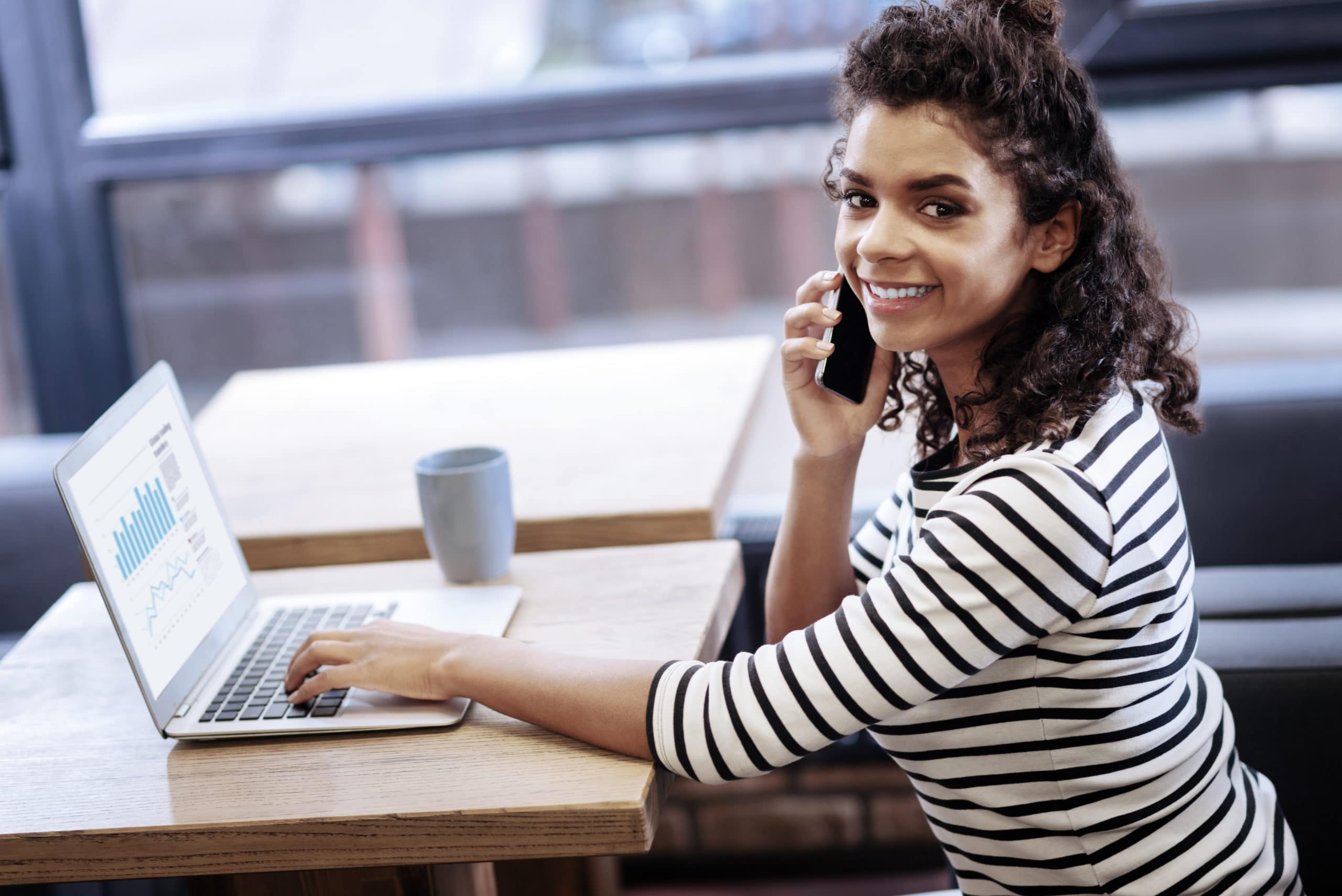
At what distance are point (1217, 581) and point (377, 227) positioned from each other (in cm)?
160

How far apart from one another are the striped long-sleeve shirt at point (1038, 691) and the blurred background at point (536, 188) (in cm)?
108

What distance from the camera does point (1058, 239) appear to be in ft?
3.26

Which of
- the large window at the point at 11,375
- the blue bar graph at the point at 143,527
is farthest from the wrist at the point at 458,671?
the large window at the point at 11,375

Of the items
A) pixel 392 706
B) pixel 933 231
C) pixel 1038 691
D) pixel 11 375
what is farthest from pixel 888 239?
pixel 11 375

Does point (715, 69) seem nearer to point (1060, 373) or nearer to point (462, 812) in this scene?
point (1060, 373)

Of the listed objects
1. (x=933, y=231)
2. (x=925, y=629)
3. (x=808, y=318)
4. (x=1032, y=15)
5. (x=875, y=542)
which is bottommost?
(x=875, y=542)

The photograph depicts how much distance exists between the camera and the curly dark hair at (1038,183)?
0.94 meters

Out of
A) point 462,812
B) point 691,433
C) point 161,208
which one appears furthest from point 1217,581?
point 161,208

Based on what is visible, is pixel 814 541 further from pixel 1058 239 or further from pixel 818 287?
pixel 1058 239

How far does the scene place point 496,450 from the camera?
3.88ft

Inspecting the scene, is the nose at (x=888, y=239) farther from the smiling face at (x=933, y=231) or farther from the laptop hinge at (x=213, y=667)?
the laptop hinge at (x=213, y=667)

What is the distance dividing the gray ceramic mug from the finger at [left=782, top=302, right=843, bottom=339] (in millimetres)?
278

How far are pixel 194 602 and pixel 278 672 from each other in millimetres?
91

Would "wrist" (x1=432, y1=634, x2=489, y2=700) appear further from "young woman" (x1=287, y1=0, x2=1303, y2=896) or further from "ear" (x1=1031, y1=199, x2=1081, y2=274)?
"ear" (x1=1031, y1=199, x2=1081, y2=274)
